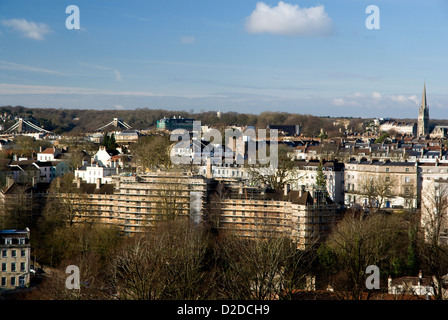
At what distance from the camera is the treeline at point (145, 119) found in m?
81.5

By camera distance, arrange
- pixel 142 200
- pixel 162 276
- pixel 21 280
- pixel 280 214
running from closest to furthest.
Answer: pixel 162 276
pixel 21 280
pixel 280 214
pixel 142 200

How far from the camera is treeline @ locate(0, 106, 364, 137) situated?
81.5 metres

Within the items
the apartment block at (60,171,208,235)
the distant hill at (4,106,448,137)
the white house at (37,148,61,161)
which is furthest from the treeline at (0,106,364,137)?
the apartment block at (60,171,208,235)

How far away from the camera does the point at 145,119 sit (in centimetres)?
10069

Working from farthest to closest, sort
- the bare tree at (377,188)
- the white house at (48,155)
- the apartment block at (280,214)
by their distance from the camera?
1. the white house at (48,155)
2. the bare tree at (377,188)
3. the apartment block at (280,214)

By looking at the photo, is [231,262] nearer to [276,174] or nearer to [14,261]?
[14,261]

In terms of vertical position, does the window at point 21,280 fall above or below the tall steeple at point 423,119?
below

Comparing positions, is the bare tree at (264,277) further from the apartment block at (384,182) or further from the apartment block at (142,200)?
the apartment block at (384,182)

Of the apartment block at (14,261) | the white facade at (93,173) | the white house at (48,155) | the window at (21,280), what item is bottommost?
the window at (21,280)

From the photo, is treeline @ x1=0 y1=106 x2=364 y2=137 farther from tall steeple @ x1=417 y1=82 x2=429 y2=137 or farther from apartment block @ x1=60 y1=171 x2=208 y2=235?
apartment block @ x1=60 y1=171 x2=208 y2=235

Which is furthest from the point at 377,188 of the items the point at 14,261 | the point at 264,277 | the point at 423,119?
the point at 423,119

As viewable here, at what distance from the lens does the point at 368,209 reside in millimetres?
29219

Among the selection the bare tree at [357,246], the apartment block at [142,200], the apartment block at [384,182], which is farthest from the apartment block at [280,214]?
the apartment block at [384,182]
